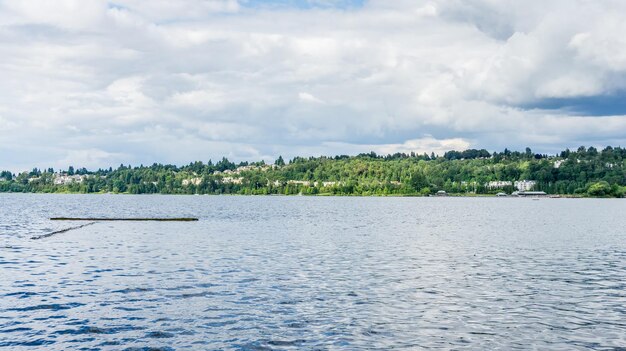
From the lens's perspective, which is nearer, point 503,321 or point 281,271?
point 503,321

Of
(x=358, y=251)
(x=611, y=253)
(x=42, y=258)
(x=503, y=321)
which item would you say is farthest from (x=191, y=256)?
(x=611, y=253)

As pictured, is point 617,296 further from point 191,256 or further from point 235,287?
point 191,256

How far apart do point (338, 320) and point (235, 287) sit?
12237 millimetres

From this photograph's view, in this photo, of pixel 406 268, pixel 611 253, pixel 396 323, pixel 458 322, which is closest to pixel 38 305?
pixel 396 323

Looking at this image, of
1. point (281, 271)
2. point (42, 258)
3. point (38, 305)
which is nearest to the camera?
point (38, 305)

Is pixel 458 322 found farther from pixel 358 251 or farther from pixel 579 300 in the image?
pixel 358 251

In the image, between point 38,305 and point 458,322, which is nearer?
point 458,322

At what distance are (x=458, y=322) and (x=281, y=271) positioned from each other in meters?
21.3

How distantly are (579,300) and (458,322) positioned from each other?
10892 millimetres

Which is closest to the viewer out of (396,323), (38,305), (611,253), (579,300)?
(396,323)

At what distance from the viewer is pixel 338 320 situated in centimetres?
3247

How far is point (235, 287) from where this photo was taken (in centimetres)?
4278

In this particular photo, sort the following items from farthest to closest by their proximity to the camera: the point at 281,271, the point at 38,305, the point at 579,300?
1. the point at 281,271
2. the point at 579,300
3. the point at 38,305

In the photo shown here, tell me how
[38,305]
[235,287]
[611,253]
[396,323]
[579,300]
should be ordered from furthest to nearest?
[611,253]
[235,287]
[579,300]
[38,305]
[396,323]
